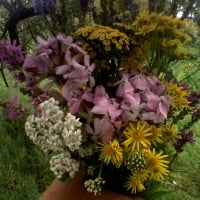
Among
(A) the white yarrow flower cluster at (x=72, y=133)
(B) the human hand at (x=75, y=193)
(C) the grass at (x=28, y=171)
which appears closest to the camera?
(A) the white yarrow flower cluster at (x=72, y=133)

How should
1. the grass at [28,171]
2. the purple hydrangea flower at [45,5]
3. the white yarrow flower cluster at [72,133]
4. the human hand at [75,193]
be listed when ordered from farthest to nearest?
1. the grass at [28,171]
2. the purple hydrangea flower at [45,5]
3. the human hand at [75,193]
4. the white yarrow flower cluster at [72,133]

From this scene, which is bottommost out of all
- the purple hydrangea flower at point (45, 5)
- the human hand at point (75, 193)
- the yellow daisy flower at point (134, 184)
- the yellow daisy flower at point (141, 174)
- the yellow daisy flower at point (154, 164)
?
the human hand at point (75, 193)

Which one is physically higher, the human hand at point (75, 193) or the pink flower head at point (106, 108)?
the pink flower head at point (106, 108)

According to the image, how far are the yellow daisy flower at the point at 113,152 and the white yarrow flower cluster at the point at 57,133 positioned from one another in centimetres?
5

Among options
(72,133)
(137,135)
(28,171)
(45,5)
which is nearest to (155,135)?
(137,135)

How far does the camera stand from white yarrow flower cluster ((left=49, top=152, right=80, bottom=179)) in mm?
987

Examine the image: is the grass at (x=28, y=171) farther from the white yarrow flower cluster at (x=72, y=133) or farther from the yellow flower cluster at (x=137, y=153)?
the white yarrow flower cluster at (x=72, y=133)

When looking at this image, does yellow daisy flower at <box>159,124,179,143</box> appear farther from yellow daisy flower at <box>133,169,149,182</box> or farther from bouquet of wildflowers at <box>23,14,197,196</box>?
yellow daisy flower at <box>133,169,149,182</box>

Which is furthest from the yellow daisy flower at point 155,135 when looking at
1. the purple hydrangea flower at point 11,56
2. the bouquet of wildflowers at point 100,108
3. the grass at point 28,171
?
the grass at point 28,171

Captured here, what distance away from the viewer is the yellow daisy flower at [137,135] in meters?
0.97

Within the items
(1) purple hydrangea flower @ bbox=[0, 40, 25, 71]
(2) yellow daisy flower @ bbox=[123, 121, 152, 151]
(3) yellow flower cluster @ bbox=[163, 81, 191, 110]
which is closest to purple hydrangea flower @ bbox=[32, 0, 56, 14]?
(1) purple hydrangea flower @ bbox=[0, 40, 25, 71]

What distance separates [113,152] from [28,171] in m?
1.37

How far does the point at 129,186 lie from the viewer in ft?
3.43

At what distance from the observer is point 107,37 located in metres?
1.00
